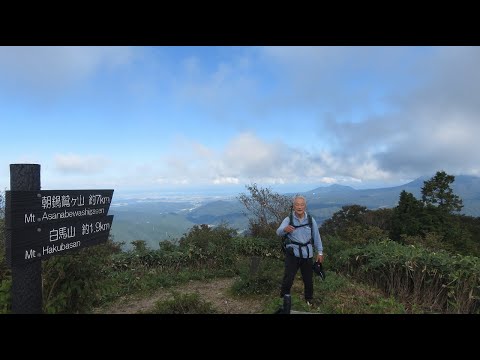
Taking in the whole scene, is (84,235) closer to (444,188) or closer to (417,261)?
(417,261)

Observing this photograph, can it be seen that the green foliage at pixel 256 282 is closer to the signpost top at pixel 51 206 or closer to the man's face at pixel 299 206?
the man's face at pixel 299 206

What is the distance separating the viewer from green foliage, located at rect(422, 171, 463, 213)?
105ft

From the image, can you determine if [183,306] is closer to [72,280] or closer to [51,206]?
[72,280]

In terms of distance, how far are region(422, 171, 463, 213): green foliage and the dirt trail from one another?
100 feet

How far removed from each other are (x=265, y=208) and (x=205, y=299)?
643 centimetres

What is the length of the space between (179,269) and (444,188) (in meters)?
32.0

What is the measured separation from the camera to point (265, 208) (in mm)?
12781

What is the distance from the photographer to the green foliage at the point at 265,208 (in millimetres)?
12445

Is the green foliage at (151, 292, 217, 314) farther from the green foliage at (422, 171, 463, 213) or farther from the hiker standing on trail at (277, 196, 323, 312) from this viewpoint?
the green foliage at (422, 171, 463, 213)

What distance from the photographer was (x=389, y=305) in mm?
4844

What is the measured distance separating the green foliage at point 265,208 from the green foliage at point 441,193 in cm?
2529

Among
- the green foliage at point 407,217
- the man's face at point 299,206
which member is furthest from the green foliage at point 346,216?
the man's face at point 299,206
